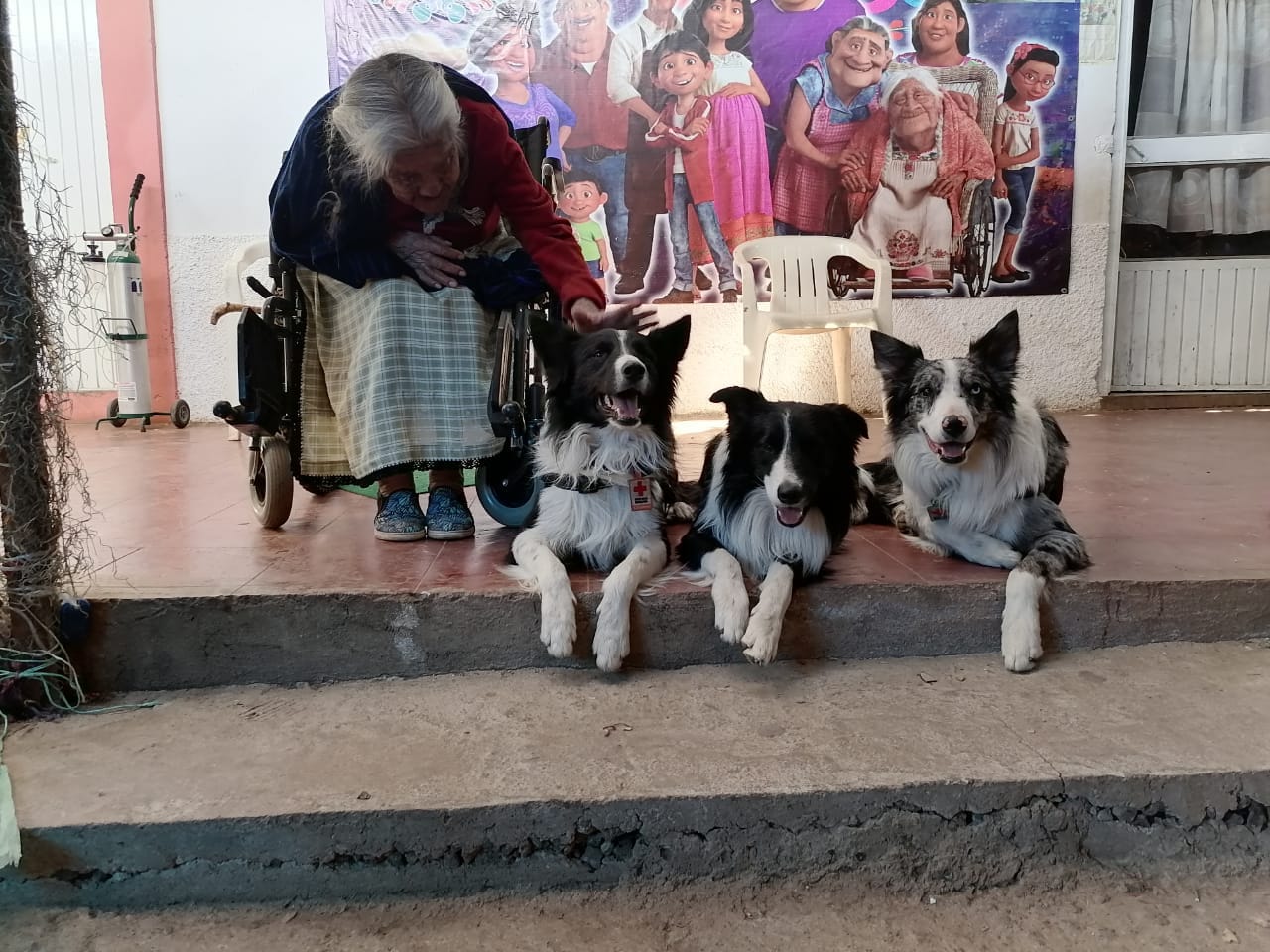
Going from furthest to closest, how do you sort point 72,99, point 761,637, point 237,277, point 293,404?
point 72,99 < point 237,277 < point 293,404 < point 761,637

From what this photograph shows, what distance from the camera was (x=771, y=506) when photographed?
2.10 meters

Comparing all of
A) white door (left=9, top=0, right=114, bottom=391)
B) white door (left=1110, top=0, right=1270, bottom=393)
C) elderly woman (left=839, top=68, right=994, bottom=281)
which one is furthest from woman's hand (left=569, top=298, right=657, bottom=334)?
white door (left=1110, top=0, right=1270, bottom=393)

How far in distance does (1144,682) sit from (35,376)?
2.43 metres

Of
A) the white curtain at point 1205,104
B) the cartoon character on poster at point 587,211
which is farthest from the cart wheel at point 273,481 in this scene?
the white curtain at point 1205,104

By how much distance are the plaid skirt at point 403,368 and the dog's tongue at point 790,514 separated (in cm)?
94

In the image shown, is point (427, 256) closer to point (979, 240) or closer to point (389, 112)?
point (389, 112)

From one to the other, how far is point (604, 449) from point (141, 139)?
5.16 m

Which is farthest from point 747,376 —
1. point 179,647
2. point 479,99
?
point 179,647

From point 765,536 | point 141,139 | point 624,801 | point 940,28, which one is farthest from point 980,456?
point 141,139

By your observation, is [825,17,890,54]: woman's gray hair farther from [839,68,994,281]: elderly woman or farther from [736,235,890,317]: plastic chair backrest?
[736,235,890,317]: plastic chair backrest

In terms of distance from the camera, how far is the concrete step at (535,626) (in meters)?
1.92

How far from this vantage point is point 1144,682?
6.18ft

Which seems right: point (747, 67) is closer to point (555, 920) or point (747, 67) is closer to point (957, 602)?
point (957, 602)

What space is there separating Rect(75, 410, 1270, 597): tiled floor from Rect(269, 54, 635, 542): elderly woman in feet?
0.84
